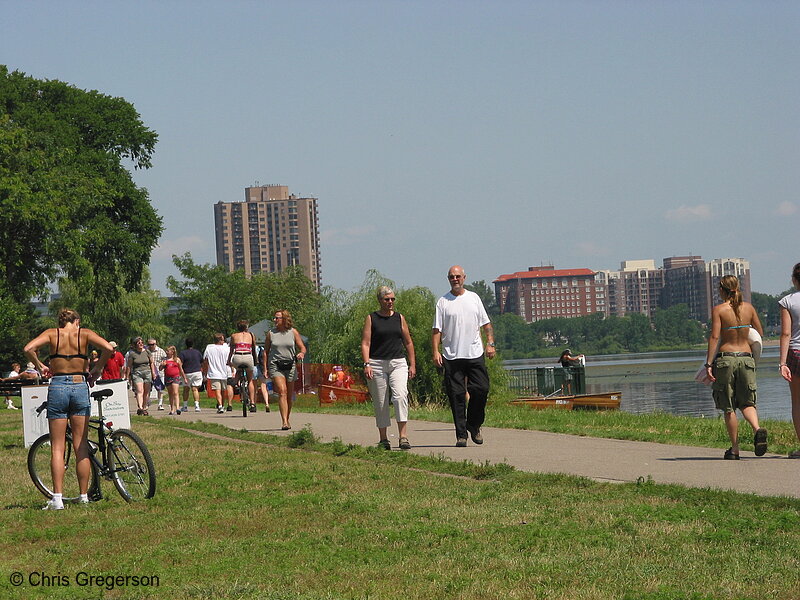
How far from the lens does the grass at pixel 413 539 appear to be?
5.61 metres

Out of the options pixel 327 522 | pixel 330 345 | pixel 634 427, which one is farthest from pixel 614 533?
pixel 330 345

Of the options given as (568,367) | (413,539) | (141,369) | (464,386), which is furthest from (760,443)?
(568,367)

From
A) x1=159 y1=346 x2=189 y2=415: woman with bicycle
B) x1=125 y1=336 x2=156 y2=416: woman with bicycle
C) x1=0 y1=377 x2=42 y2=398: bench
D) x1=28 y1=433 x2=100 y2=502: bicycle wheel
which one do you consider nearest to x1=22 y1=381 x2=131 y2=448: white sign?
x1=28 y1=433 x2=100 y2=502: bicycle wheel

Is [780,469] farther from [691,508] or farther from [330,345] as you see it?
[330,345]

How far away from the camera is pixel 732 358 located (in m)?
10.7

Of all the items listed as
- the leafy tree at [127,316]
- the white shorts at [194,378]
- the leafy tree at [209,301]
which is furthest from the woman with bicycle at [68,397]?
the leafy tree at [209,301]

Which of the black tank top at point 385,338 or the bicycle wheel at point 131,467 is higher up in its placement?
the black tank top at point 385,338

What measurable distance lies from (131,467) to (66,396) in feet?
2.53

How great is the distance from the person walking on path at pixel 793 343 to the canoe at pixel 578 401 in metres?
17.7

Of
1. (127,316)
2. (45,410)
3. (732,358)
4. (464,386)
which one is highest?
(127,316)

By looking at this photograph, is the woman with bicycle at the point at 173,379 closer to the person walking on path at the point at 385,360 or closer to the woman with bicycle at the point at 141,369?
the woman with bicycle at the point at 141,369

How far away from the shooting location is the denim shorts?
30.1ft

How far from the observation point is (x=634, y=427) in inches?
641

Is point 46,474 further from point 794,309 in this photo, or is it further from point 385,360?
point 794,309
